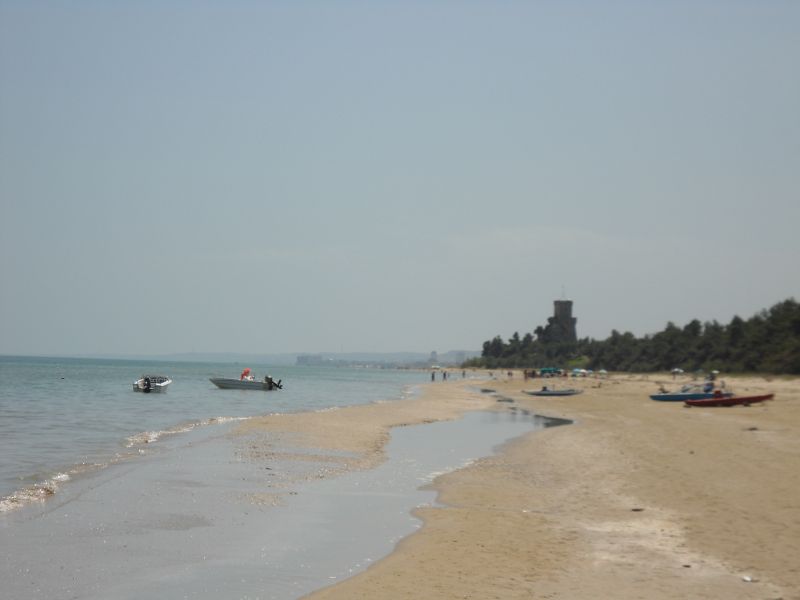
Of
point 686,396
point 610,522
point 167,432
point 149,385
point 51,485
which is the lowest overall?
point 167,432

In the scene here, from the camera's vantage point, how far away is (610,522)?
12.9 m

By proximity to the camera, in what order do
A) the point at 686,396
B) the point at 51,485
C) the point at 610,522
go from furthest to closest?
the point at 686,396
the point at 51,485
the point at 610,522

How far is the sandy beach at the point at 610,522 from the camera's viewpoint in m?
9.08

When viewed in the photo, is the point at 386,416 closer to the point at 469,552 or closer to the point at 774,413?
the point at 774,413

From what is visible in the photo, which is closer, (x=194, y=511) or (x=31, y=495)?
(x=194, y=511)

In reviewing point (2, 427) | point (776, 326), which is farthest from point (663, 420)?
point (776, 326)

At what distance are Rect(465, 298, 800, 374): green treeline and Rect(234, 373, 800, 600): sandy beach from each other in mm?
45593

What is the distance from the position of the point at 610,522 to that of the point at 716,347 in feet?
262

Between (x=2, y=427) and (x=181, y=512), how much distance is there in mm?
18962

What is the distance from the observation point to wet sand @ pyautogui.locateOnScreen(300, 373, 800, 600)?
9.05 metres

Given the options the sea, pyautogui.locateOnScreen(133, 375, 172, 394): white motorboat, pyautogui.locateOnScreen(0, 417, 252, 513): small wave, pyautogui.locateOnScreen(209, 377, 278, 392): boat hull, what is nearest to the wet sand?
the sea

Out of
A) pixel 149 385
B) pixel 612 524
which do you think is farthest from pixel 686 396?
pixel 149 385

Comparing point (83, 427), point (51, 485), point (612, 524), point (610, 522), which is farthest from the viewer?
point (83, 427)

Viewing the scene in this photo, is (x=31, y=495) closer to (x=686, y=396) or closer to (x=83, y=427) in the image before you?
(x=83, y=427)
